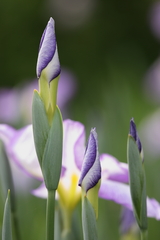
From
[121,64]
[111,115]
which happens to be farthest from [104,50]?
[111,115]

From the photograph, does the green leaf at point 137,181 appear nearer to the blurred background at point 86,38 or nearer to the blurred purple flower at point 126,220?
the blurred purple flower at point 126,220

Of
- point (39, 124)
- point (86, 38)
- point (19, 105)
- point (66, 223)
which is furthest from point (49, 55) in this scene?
point (86, 38)

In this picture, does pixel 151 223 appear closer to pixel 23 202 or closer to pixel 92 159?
pixel 23 202

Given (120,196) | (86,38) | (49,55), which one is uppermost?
(49,55)

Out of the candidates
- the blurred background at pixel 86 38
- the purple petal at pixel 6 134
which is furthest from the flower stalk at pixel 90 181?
the blurred background at pixel 86 38

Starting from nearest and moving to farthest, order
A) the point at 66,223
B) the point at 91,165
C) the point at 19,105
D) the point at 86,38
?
1. the point at 91,165
2. the point at 66,223
3. the point at 19,105
4. the point at 86,38

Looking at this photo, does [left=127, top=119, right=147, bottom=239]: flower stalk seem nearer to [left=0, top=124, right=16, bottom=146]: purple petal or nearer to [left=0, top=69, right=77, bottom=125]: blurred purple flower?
[left=0, top=124, right=16, bottom=146]: purple petal

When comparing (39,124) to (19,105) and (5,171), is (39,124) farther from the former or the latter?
(19,105)
